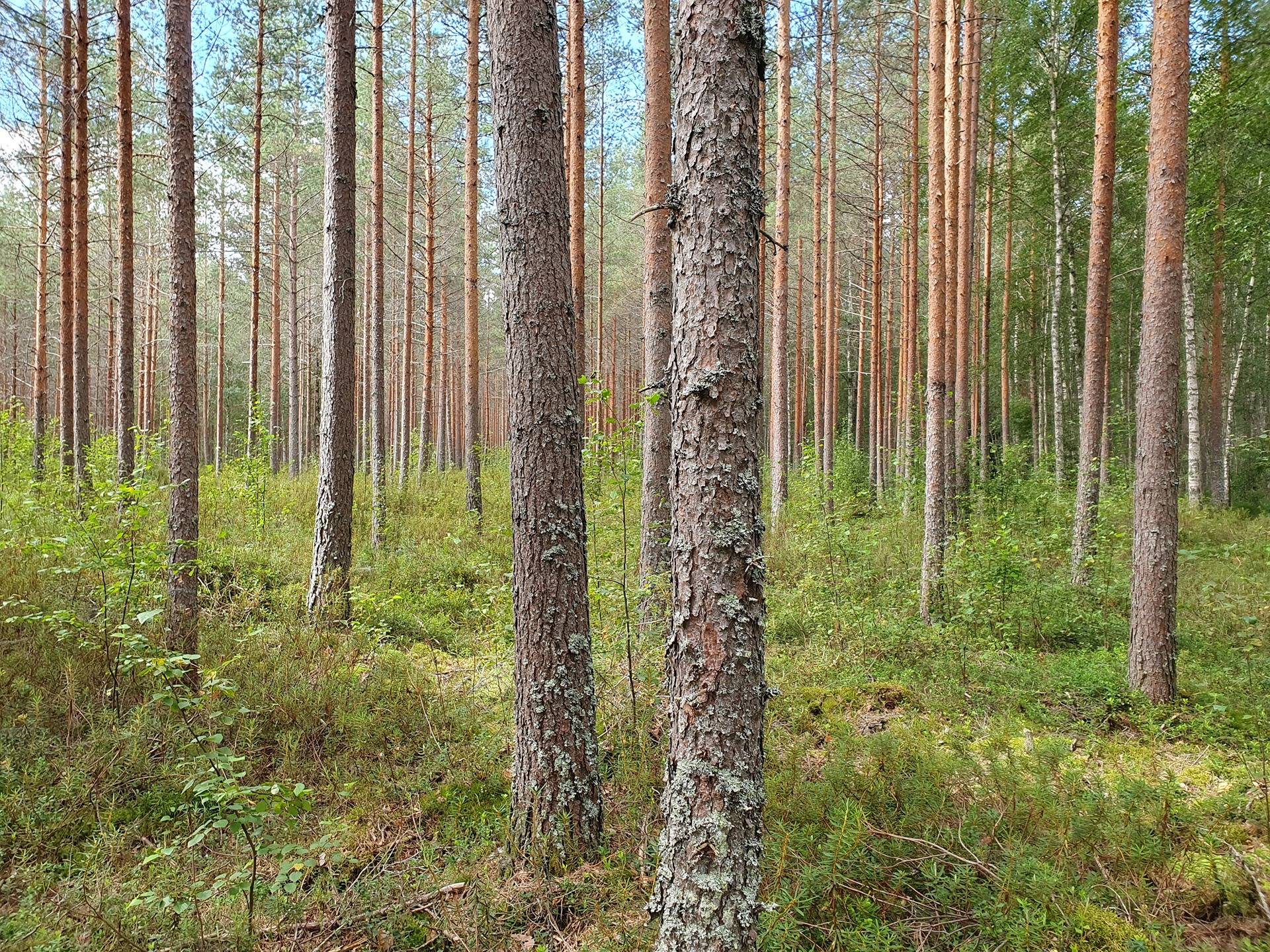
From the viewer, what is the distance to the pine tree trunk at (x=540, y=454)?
3383 mm

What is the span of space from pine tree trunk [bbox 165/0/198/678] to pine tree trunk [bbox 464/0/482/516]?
19.5 feet

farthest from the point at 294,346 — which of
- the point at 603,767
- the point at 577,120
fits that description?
the point at 603,767

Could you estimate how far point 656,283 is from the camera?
7.14 metres

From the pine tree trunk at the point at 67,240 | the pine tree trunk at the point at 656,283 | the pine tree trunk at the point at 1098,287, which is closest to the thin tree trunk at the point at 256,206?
the pine tree trunk at the point at 67,240

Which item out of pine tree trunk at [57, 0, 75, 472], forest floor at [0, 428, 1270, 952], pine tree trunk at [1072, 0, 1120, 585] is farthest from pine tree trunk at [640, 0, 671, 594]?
pine tree trunk at [57, 0, 75, 472]

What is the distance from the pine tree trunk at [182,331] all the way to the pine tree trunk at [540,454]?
3.82 m

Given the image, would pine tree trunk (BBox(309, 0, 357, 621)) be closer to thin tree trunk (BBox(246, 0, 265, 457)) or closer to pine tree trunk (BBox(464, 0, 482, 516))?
thin tree trunk (BBox(246, 0, 265, 457))

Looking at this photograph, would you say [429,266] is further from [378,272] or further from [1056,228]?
[1056,228]

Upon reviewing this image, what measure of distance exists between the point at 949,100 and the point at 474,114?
8.42 meters

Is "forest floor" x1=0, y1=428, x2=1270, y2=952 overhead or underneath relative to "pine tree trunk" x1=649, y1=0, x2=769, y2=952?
underneath

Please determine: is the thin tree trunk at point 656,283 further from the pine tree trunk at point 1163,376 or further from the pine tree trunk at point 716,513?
the pine tree trunk at point 1163,376

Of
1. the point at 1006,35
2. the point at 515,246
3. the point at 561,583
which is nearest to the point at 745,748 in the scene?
the point at 561,583

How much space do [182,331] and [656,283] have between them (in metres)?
4.65

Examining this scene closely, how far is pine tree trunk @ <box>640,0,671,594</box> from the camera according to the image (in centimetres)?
692
